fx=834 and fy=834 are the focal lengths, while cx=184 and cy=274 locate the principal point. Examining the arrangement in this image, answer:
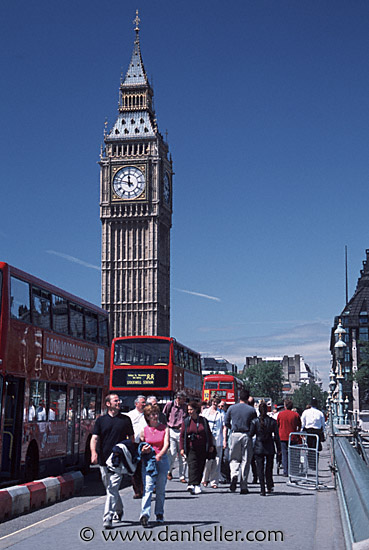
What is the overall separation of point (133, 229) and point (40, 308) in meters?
86.4

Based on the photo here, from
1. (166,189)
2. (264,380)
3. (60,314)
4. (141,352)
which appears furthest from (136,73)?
(60,314)

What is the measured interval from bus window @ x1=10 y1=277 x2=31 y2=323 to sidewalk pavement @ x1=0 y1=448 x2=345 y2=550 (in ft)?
12.0

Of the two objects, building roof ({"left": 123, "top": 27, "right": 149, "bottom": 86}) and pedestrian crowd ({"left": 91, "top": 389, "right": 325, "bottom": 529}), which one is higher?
building roof ({"left": 123, "top": 27, "right": 149, "bottom": 86})

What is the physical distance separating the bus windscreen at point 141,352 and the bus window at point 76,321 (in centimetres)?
713

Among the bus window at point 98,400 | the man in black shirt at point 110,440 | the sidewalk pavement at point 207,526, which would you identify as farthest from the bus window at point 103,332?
the man in black shirt at point 110,440

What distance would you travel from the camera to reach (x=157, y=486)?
1142cm

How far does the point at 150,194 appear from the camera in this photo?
101812 mm

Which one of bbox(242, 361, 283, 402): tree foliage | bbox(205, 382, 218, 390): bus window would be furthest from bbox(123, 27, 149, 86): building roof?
bbox(205, 382, 218, 390): bus window

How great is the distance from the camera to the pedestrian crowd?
10922 mm

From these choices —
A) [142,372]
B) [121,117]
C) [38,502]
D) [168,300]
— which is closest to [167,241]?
[168,300]

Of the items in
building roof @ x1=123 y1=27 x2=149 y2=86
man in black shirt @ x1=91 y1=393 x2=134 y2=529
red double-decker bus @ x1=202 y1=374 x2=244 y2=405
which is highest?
building roof @ x1=123 y1=27 x2=149 y2=86

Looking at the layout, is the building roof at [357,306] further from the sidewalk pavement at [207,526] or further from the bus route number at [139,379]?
the sidewalk pavement at [207,526]

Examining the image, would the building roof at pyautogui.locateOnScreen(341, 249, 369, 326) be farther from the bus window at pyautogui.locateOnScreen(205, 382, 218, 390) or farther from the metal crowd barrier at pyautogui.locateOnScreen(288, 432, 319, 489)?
the metal crowd barrier at pyautogui.locateOnScreen(288, 432, 319, 489)

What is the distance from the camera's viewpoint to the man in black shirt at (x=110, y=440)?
35.3 feet
